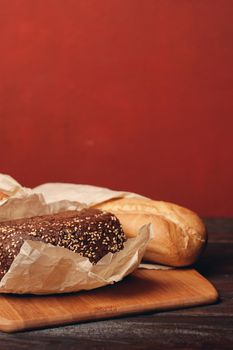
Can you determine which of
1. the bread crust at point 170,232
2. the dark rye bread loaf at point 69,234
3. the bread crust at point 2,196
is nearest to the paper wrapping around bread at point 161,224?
the bread crust at point 170,232

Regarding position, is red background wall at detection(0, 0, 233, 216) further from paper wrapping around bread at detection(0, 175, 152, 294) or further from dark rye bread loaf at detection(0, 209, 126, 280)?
paper wrapping around bread at detection(0, 175, 152, 294)

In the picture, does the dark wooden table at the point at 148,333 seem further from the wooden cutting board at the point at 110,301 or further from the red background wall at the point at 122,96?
the red background wall at the point at 122,96

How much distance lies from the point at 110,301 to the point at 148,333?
15 cm

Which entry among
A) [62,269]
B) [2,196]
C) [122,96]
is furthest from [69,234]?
[122,96]

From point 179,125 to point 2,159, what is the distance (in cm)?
66

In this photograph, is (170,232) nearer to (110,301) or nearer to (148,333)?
(110,301)

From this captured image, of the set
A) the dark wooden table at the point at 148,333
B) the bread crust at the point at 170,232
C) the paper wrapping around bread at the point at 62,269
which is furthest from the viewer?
the bread crust at the point at 170,232

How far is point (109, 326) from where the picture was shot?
1411mm

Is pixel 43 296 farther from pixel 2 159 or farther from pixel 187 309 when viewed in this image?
pixel 2 159

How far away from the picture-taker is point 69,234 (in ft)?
5.19

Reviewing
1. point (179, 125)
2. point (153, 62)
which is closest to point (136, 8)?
point (153, 62)

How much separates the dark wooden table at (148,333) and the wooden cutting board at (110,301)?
0.6 inches

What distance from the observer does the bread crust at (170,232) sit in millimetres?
1757

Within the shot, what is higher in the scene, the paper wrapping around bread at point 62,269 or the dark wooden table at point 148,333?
the paper wrapping around bread at point 62,269
